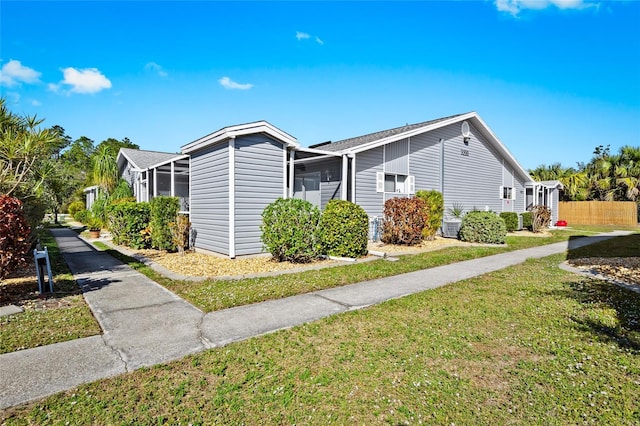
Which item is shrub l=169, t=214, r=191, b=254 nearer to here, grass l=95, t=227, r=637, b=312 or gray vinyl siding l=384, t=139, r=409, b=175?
grass l=95, t=227, r=637, b=312

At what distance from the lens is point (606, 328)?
172 inches

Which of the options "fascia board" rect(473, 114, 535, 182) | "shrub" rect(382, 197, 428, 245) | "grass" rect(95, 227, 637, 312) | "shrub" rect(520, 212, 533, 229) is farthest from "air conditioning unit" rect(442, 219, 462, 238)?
"shrub" rect(520, 212, 533, 229)

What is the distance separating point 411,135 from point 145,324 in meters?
12.7

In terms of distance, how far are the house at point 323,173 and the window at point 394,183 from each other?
0.04 meters

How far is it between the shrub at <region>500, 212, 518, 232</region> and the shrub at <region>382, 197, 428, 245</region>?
822cm

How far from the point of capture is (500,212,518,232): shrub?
1822cm

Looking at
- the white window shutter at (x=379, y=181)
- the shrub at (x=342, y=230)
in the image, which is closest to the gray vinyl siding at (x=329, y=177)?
the white window shutter at (x=379, y=181)

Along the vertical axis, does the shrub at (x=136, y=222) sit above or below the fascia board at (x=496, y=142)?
below

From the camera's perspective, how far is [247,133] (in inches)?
367

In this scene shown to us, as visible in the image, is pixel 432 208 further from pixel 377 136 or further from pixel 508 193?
pixel 508 193

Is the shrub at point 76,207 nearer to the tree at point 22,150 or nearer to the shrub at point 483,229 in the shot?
the tree at point 22,150

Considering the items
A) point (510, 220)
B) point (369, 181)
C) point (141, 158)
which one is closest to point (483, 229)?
point (369, 181)

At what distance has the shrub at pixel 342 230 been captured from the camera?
941 centimetres

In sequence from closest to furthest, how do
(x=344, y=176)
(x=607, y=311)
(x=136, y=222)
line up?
1. (x=607, y=311)
2. (x=136, y=222)
3. (x=344, y=176)
